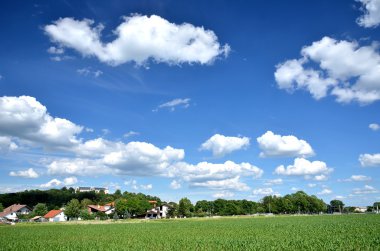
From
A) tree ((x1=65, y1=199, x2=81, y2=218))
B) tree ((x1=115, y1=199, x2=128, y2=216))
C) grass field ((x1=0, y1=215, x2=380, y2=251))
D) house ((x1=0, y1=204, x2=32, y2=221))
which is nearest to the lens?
grass field ((x1=0, y1=215, x2=380, y2=251))

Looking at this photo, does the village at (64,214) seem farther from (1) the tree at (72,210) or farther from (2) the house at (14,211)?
(1) the tree at (72,210)

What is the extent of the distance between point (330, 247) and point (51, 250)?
21.6 metres

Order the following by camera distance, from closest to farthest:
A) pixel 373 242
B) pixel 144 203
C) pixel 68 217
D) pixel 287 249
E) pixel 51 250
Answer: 1. pixel 287 249
2. pixel 373 242
3. pixel 51 250
4. pixel 68 217
5. pixel 144 203

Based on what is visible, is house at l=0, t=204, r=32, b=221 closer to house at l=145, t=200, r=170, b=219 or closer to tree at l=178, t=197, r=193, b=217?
house at l=145, t=200, r=170, b=219

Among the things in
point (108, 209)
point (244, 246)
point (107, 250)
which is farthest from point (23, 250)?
point (108, 209)

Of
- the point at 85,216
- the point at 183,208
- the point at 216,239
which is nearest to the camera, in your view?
A: the point at 216,239

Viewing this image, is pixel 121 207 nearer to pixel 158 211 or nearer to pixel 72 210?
pixel 72 210

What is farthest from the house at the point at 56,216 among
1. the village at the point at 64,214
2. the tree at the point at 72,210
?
the tree at the point at 72,210

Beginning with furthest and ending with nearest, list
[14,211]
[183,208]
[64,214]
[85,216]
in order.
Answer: [14,211] < [183,208] < [64,214] < [85,216]

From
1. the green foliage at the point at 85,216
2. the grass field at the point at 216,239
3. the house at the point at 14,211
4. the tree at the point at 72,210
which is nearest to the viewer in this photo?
the grass field at the point at 216,239

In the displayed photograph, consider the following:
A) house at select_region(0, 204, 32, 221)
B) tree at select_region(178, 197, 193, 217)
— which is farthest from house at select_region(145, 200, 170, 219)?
house at select_region(0, 204, 32, 221)

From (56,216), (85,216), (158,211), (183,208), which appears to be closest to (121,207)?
(183,208)

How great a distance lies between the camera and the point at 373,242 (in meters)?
27.2

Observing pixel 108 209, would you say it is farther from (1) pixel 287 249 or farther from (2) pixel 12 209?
(1) pixel 287 249
